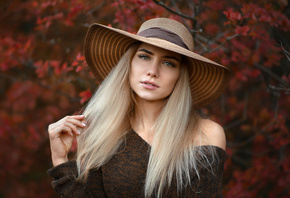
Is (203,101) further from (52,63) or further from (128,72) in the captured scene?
(52,63)

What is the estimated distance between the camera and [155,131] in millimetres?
2809

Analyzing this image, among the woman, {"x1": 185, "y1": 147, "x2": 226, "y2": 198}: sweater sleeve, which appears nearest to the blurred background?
the woman

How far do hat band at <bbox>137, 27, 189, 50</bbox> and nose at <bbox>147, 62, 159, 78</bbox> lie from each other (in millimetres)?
191

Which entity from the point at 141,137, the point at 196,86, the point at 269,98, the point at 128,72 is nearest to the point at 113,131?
the point at 141,137

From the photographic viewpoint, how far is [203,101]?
121 inches

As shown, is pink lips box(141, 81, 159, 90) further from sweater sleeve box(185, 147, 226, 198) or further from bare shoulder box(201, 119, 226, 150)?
sweater sleeve box(185, 147, 226, 198)

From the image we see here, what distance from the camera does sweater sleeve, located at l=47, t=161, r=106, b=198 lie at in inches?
104

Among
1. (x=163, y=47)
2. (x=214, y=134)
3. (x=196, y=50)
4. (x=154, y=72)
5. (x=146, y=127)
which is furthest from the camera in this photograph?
(x=196, y=50)

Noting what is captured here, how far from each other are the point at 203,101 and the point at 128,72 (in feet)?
2.03

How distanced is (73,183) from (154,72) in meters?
0.91

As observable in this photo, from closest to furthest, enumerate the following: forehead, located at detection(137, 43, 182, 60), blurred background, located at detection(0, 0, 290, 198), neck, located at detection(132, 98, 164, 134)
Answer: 1. forehead, located at detection(137, 43, 182, 60)
2. neck, located at detection(132, 98, 164, 134)
3. blurred background, located at detection(0, 0, 290, 198)

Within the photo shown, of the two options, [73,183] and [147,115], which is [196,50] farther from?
[73,183]

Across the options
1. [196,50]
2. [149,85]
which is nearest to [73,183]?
[149,85]

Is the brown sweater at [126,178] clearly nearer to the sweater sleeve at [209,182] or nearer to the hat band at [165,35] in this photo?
the sweater sleeve at [209,182]
